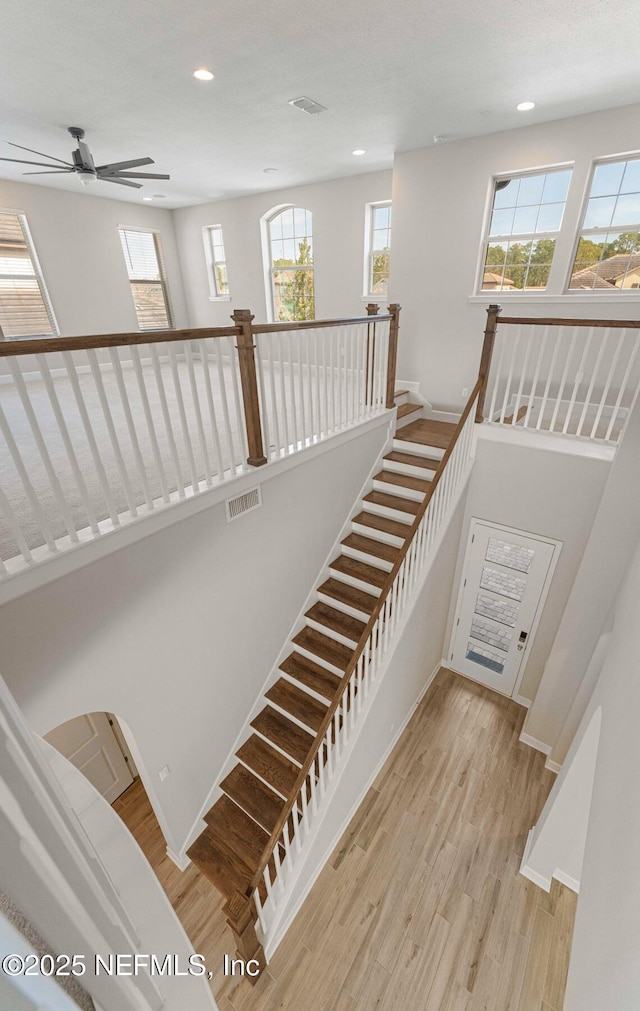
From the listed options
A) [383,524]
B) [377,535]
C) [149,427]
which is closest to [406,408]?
[383,524]

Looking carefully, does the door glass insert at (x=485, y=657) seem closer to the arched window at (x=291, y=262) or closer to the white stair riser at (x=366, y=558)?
the white stair riser at (x=366, y=558)

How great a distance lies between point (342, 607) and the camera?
152 inches

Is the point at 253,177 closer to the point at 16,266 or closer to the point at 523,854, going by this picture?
the point at 16,266

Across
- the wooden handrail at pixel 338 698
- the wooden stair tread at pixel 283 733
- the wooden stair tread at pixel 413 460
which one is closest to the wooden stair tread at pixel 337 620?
the wooden handrail at pixel 338 698

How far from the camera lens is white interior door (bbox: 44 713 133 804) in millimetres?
3340

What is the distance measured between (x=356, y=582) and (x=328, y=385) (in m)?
1.85

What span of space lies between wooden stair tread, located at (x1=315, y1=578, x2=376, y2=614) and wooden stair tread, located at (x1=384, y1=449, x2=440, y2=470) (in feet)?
4.71

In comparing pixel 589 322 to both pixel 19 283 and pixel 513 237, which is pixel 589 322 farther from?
pixel 19 283

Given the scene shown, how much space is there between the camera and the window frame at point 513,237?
391 cm

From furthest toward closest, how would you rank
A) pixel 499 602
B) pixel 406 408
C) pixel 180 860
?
pixel 406 408 → pixel 499 602 → pixel 180 860

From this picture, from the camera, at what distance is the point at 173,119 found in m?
3.48

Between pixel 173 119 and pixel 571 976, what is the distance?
20.7ft

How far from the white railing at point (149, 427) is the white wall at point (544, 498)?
1.31m

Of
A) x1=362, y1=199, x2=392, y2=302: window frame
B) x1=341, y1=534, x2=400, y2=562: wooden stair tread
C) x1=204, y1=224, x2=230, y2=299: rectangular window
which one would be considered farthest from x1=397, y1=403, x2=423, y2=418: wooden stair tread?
x1=204, y1=224, x2=230, y2=299: rectangular window
